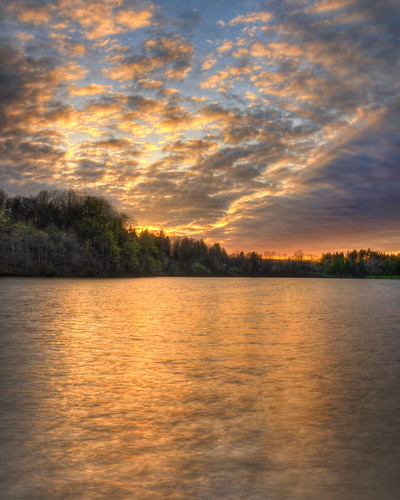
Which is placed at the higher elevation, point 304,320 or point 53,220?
point 53,220

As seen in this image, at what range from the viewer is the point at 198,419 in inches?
302

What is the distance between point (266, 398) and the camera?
909cm

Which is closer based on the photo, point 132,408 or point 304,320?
point 132,408

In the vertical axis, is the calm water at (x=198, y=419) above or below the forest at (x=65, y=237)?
below

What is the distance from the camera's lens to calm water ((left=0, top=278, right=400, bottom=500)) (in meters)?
5.21

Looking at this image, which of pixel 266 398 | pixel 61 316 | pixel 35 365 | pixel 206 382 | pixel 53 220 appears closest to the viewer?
pixel 266 398

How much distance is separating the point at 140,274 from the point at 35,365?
133762 mm

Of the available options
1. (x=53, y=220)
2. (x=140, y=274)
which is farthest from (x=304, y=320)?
(x=140, y=274)

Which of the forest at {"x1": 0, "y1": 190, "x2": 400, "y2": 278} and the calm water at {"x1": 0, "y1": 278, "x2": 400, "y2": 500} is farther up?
the forest at {"x1": 0, "y1": 190, "x2": 400, "y2": 278}

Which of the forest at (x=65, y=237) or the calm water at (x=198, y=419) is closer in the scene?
the calm water at (x=198, y=419)

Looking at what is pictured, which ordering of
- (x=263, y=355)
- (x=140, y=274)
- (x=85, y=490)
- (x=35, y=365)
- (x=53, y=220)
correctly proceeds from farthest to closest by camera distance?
(x=140, y=274) < (x=53, y=220) < (x=263, y=355) < (x=35, y=365) < (x=85, y=490)

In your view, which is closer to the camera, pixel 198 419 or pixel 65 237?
pixel 198 419

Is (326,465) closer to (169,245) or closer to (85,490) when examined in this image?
(85,490)

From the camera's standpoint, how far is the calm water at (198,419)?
5.21m
